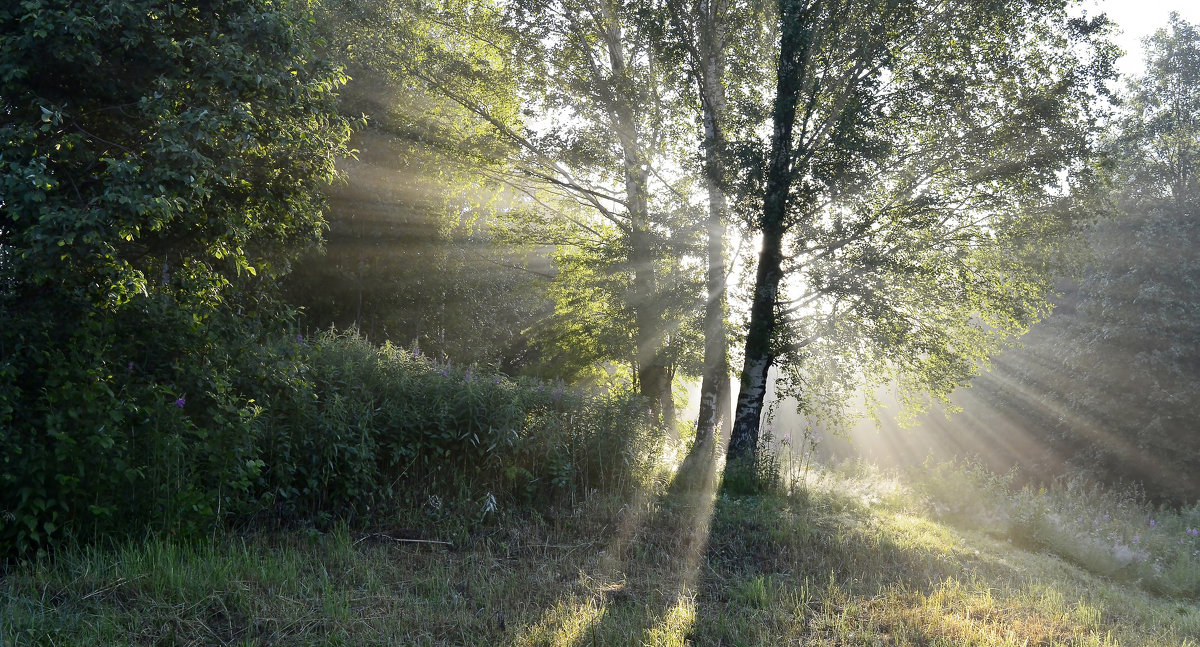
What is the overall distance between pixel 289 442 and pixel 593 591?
283 cm

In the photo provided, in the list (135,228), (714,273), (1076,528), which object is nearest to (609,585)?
(135,228)

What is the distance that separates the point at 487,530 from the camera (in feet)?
21.0

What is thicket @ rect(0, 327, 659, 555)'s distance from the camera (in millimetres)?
4621

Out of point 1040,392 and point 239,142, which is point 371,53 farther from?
point 1040,392

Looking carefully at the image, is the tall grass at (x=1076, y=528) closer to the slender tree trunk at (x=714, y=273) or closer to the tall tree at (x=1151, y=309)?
the slender tree trunk at (x=714, y=273)

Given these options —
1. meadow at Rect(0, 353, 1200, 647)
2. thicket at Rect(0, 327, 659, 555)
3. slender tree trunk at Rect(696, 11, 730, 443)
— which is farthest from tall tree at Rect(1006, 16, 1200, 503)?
thicket at Rect(0, 327, 659, 555)

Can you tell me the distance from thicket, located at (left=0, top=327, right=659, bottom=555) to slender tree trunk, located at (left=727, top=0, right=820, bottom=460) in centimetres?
278

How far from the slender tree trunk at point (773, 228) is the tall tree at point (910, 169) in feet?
0.08

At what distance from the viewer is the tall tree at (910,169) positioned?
10.2 meters

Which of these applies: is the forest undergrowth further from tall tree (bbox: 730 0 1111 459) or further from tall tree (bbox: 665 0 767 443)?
tall tree (bbox: 665 0 767 443)

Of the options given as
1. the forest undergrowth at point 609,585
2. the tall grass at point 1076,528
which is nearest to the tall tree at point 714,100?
the tall grass at point 1076,528

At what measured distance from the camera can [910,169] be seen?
11617 mm

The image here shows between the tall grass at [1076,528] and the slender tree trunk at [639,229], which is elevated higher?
the slender tree trunk at [639,229]

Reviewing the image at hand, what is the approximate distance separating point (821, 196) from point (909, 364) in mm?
3840
